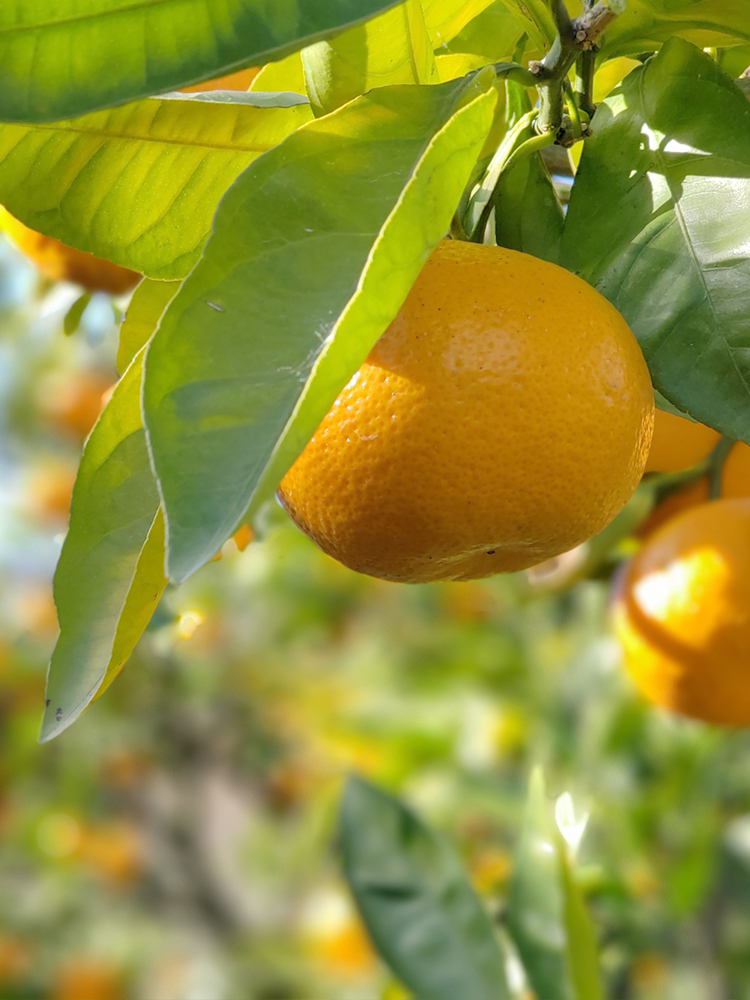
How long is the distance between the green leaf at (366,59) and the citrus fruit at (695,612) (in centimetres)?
52

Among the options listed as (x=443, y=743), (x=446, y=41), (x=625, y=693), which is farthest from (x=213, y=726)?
(x=446, y=41)

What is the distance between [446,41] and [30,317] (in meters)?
0.88

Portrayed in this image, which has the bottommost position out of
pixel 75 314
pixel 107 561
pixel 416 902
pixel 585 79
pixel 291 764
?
pixel 291 764

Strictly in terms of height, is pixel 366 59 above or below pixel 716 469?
above

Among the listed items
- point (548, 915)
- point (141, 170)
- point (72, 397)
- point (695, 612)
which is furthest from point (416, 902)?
point (72, 397)

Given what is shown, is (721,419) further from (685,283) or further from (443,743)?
(443,743)

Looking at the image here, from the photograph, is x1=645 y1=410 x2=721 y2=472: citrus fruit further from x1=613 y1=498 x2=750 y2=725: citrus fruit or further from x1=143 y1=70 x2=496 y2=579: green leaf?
x1=143 y1=70 x2=496 y2=579: green leaf

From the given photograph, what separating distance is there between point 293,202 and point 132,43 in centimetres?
8

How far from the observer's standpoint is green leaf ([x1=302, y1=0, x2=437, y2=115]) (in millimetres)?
484

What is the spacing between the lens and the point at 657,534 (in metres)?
0.98

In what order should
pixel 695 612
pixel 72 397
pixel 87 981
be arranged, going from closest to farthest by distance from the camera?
pixel 695 612 → pixel 72 397 → pixel 87 981

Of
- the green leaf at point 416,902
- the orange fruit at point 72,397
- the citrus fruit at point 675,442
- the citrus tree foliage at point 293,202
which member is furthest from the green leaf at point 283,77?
the orange fruit at point 72,397

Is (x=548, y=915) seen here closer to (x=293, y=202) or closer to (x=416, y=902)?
Result: (x=416, y=902)

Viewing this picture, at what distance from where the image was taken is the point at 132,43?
383 millimetres
